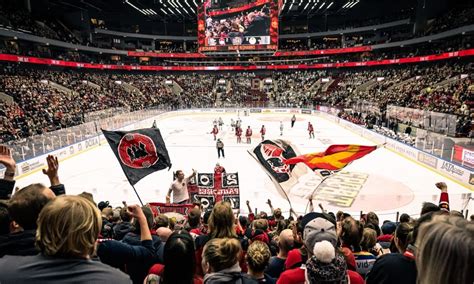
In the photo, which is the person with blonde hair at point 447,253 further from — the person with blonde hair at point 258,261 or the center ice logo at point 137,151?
the center ice logo at point 137,151

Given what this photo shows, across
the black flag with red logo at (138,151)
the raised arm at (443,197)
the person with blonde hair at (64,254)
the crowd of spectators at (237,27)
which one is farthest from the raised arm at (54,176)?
the crowd of spectators at (237,27)

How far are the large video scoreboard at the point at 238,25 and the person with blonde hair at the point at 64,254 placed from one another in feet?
125

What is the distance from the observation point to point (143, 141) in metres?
7.92

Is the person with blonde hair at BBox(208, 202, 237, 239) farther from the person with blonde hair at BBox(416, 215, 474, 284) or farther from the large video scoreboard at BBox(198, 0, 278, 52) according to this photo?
the large video scoreboard at BBox(198, 0, 278, 52)

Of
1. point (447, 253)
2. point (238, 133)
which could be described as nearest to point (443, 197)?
point (447, 253)

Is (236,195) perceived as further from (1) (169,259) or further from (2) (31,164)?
(2) (31,164)

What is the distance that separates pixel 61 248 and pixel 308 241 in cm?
188

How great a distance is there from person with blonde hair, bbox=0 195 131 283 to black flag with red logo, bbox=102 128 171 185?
582 centimetres

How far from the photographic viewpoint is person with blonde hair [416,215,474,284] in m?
1.53

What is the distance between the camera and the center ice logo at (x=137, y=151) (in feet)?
25.6

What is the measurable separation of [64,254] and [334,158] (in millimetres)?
8002

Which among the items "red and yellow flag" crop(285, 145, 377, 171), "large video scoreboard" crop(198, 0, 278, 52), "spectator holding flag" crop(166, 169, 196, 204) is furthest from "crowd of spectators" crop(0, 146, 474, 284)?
"large video scoreboard" crop(198, 0, 278, 52)

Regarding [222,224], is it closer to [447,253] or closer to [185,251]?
[185,251]

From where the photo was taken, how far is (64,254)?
1810 mm
